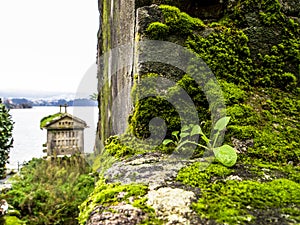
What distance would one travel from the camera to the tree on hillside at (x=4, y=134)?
8961mm

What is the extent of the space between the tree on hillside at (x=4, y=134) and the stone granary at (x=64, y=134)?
116cm

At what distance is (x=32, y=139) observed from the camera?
1236cm

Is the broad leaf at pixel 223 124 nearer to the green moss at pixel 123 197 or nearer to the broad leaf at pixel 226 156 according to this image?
the broad leaf at pixel 226 156

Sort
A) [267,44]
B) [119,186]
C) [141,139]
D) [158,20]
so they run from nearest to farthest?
[119,186] < [141,139] < [158,20] < [267,44]

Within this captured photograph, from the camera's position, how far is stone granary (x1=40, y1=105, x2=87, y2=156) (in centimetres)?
1026

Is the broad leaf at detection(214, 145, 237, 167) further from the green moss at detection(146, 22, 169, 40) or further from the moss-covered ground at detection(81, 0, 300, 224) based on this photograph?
the green moss at detection(146, 22, 169, 40)

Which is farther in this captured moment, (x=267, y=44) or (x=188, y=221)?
(x=267, y=44)

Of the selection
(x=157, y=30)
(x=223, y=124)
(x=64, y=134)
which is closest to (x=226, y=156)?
(x=223, y=124)

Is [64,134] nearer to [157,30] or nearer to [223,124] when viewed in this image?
[157,30]

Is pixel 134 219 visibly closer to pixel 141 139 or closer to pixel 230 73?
pixel 141 139

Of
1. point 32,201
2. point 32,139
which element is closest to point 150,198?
point 32,201

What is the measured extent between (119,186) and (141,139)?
17.6 inches

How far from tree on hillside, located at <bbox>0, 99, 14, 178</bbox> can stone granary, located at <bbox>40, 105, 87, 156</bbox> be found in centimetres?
116

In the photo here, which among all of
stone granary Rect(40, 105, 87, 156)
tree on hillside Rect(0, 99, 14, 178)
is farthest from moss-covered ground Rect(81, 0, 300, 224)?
stone granary Rect(40, 105, 87, 156)
